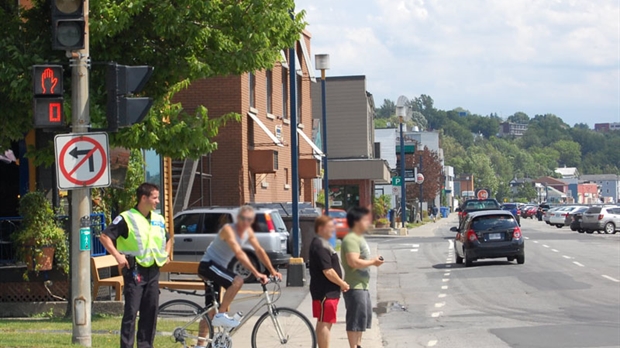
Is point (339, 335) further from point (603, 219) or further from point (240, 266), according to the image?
point (603, 219)

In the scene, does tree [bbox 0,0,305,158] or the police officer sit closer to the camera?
the police officer

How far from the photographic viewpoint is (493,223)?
26.8 m

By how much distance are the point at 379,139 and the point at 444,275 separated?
2157 inches

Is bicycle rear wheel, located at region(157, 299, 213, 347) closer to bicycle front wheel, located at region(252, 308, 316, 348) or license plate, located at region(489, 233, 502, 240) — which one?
bicycle front wheel, located at region(252, 308, 316, 348)

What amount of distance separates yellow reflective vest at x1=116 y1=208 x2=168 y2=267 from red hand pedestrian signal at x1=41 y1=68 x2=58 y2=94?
6.65ft

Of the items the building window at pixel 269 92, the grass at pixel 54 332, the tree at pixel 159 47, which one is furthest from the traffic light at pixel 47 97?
the building window at pixel 269 92

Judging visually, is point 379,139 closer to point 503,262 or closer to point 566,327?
point 503,262

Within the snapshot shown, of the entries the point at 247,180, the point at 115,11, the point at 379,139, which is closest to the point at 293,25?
the point at 115,11

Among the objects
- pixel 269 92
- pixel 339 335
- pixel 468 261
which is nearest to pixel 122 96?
pixel 339 335

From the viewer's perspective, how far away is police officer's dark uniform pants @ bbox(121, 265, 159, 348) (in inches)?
373

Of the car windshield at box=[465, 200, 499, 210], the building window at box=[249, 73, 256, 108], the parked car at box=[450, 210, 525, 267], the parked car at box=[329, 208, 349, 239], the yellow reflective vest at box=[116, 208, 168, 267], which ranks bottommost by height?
the parked car at box=[450, 210, 525, 267]

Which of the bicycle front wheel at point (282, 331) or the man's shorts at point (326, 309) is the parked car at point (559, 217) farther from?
the bicycle front wheel at point (282, 331)

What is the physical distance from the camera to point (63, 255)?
52.5ft

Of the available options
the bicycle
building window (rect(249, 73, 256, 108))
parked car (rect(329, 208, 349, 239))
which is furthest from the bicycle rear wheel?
building window (rect(249, 73, 256, 108))
